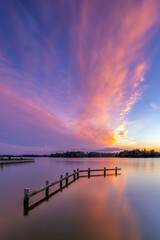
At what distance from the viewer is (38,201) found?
15.6 m

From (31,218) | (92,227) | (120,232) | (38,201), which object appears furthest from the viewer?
(38,201)

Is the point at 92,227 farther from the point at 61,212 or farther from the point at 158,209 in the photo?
the point at 158,209

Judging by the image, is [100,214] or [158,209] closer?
[100,214]

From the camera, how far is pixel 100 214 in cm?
1218

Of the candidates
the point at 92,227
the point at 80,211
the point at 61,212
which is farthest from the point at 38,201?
the point at 92,227

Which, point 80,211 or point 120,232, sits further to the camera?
point 80,211

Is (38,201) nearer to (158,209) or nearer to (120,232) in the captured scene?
(120,232)

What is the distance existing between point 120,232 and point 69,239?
3.01m

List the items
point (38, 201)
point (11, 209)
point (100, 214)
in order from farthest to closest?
point (38, 201), point (11, 209), point (100, 214)

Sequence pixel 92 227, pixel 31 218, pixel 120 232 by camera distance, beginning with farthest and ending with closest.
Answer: pixel 31 218
pixel 92 227
pixel 120 232

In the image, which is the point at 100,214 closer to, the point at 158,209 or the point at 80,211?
the point at 80,211

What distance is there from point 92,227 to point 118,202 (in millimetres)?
6520

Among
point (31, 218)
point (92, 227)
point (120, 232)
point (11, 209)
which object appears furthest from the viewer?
point (11, 209)

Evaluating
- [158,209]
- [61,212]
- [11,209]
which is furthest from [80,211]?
[158,209]
